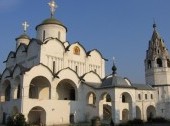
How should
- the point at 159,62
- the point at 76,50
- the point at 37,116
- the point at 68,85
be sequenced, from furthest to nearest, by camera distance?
the point at 159,62 < the point at 76,50 < the point at 68,85 < the point at 37,116

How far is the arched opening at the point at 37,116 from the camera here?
2180 cm

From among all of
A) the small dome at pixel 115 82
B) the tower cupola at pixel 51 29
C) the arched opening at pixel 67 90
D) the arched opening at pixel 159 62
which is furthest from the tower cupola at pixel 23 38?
the arched opening at pixel 159 62

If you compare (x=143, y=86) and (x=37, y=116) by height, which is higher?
(x=143, y=86)

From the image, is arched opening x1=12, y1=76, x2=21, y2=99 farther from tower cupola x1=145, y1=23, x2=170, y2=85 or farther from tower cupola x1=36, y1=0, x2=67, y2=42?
tower cupola x1=145, y1=23, x2=170, y2=85

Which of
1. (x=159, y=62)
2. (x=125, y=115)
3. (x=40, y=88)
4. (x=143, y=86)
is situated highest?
(x=159, y=62)

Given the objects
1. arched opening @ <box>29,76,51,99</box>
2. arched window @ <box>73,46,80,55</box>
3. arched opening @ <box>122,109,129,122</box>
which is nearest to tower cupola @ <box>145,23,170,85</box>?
arched opening @ <box>122,109,129,122</box>

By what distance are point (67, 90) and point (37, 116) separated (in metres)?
3.98

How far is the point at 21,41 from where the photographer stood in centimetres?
→ 3050

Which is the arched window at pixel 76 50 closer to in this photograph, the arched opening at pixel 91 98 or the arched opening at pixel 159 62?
the arched opening at pixel 91 98

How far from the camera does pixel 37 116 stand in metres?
23.3

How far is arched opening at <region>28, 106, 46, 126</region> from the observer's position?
21.8m

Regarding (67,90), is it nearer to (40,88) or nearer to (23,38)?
(40,88)

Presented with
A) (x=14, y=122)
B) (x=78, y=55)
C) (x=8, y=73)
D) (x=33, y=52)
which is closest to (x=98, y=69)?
(x=78, y=55)

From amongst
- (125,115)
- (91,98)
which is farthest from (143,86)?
(91,98)
